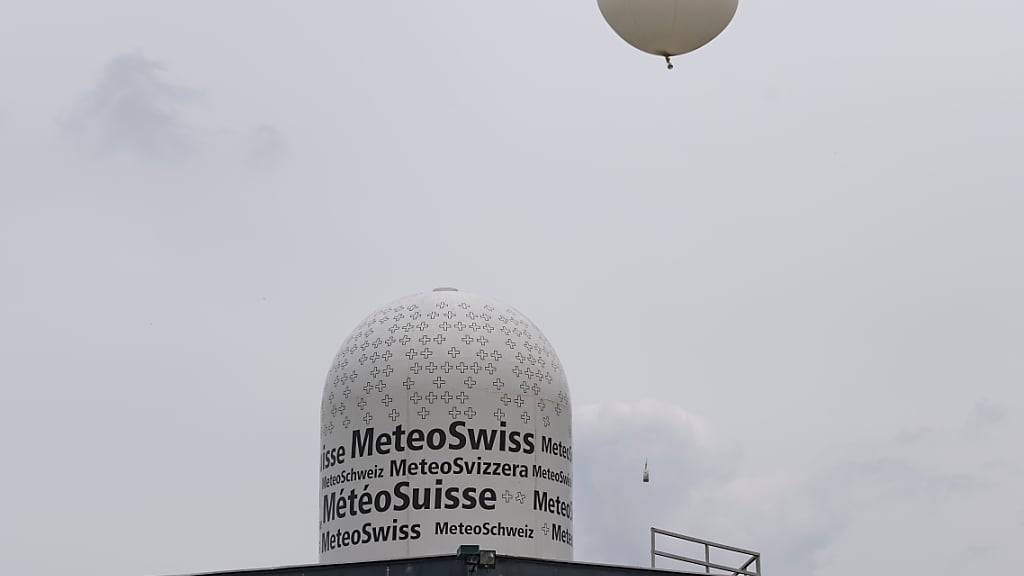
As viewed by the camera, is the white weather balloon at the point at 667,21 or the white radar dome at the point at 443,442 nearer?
the white weather balloon at the point at 667,21

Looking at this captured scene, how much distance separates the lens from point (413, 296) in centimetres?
3622

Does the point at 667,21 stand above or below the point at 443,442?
above

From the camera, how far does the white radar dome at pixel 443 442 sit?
33812 millimetres

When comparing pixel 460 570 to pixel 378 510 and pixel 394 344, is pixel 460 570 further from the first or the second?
pixel 394 344

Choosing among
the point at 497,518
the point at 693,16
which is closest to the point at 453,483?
the point at 497,518

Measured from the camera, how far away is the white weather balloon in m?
30.2

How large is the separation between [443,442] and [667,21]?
8688 millimetres

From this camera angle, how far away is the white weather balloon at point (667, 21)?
98.9 ft

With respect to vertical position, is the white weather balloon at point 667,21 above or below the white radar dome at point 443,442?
above

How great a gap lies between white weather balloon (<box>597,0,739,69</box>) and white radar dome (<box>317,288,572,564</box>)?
6986 millimetres

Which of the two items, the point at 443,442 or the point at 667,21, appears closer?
the point at 667,21

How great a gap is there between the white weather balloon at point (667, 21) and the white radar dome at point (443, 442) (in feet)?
22.9

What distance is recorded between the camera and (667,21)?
99.3ft

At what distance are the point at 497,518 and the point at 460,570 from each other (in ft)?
7.24
